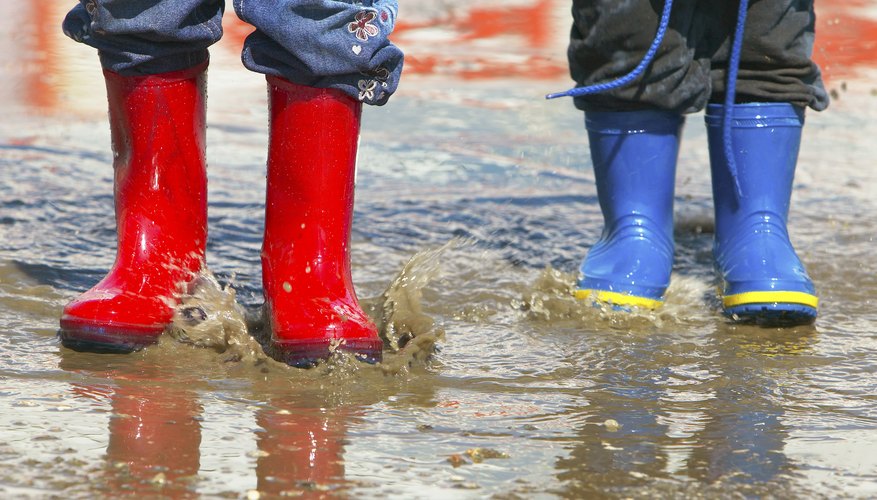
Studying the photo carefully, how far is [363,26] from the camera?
1.70 m

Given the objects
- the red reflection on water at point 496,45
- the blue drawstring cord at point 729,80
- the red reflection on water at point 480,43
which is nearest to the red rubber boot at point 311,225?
the blue drawstring cord at point 729,80

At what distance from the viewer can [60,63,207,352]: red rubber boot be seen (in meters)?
1.82

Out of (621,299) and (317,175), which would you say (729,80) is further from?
(317,175)

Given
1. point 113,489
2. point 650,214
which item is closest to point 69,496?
point 113,489

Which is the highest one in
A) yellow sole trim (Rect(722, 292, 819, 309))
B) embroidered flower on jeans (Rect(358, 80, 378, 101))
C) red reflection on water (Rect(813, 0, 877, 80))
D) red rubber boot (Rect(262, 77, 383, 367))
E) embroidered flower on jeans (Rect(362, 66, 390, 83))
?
red reflection on water (Rect(813, 0, 877, 80))

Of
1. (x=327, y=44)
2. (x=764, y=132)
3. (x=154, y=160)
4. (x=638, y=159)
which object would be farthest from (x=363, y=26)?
(x=764, y=132)

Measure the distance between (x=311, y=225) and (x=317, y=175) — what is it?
74mm

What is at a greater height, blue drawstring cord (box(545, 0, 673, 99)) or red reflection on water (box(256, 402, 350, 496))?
blue drawstring cord (box(545, 0, 673, 99))

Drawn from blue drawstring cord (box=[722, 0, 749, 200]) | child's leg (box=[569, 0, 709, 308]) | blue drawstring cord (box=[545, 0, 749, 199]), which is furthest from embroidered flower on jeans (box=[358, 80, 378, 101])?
blue drawstring cord (box=[722, 0, 749, 200])

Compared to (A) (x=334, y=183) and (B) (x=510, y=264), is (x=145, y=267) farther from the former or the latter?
(B) (x=510, y=264)

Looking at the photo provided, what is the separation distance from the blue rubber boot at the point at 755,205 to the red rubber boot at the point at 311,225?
29.0 inches

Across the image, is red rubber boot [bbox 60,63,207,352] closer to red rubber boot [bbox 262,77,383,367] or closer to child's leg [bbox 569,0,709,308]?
red rubber boot [bbox 262,77,383,367]

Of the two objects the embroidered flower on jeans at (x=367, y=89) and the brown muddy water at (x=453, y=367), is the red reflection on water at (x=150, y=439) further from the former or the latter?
the embroidered flower on jeans at (x=367, y=89)

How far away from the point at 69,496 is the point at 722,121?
56.6 inches
